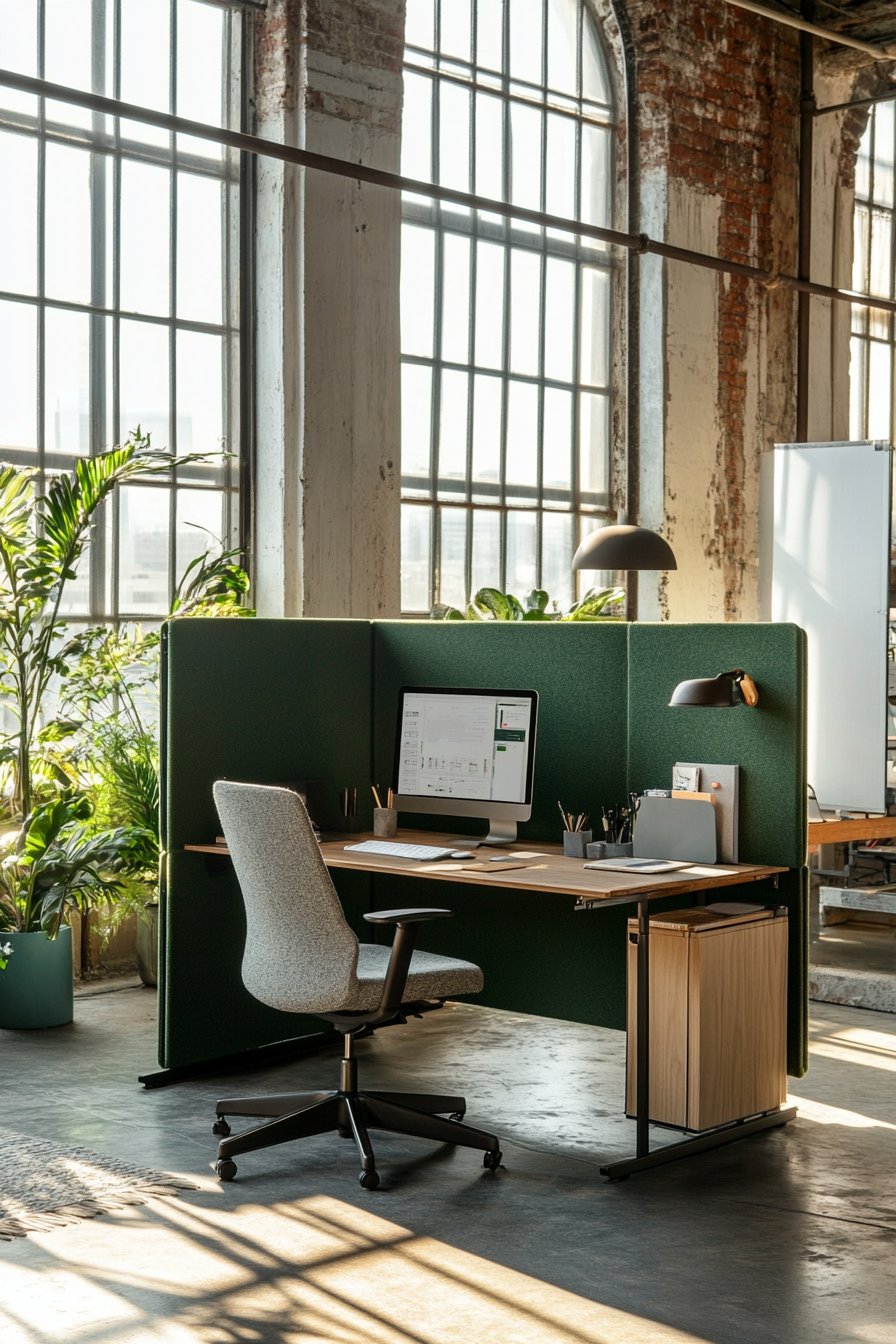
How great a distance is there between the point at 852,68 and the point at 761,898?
604 centimetres

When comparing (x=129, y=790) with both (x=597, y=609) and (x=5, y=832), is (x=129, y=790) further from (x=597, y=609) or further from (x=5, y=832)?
(x=597, y=609)

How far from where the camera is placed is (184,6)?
6102 millimetres

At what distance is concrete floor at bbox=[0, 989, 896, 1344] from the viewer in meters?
2.92

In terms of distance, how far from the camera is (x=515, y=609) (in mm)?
6801

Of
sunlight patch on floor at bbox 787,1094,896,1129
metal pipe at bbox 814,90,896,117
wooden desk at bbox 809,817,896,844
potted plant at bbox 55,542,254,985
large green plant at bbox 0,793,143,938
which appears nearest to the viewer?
sunlight patch on floor at bbox 787,1094,896,1129

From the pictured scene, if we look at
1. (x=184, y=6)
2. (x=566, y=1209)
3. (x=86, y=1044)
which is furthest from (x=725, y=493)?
(x=566, y=1209)

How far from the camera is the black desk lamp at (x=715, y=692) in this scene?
13.2 ft

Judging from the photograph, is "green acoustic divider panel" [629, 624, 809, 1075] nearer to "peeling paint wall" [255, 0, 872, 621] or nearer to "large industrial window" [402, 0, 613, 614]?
"peeling paint wall" [255, 0, 872, 621]

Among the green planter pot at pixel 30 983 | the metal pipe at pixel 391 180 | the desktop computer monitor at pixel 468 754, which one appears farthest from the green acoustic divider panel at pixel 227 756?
the metal pipe at pixel 391 180

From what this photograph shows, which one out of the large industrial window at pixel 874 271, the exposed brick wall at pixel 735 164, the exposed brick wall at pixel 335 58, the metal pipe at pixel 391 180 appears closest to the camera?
the metal pipe at pixel 391 180

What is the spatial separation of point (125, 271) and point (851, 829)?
3.35m

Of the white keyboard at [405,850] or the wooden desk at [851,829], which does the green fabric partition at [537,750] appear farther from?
the wooden desk at [851,829]

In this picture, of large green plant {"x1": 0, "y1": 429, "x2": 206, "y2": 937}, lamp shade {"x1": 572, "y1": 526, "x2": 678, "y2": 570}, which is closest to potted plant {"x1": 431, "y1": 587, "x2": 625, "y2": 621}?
lamp shade {"x1": 572, "y1": 526, "x2": 678, "y2": 570}

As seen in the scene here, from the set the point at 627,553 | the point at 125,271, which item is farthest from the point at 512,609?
the point at 125,271
